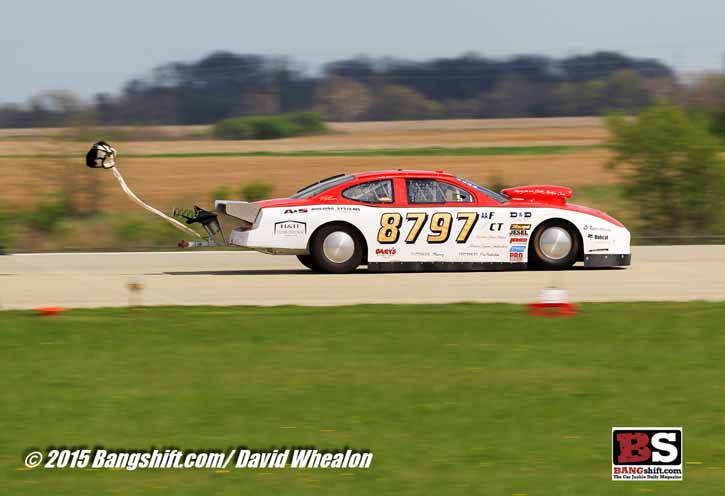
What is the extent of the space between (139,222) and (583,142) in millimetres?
30533

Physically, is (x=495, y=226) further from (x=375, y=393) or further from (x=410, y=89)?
(x=410, y=89)

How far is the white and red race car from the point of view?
1562 cm

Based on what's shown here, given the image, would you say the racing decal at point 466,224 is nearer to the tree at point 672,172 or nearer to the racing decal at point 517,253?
the racing decal at point 517,253

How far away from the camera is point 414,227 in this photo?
51.5ft

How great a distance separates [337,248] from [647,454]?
9.41 m

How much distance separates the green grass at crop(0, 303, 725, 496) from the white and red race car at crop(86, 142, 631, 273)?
3733 millimetres

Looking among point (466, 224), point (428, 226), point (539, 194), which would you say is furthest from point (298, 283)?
point (539, 194)

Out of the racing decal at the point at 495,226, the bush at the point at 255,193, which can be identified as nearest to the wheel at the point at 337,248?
the racing decal at the point at 495,226

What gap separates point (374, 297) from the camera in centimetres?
1345

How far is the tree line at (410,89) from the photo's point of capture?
6094cm

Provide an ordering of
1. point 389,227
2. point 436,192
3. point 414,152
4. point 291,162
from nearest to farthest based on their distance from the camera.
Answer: point 389,227
point 436,192
point 291,162
point 414,152

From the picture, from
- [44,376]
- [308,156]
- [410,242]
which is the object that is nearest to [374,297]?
[410,242]

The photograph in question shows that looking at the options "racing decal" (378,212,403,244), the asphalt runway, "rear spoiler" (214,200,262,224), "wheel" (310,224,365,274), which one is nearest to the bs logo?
the asphalt runway

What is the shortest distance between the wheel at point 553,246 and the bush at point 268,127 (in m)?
41.2
